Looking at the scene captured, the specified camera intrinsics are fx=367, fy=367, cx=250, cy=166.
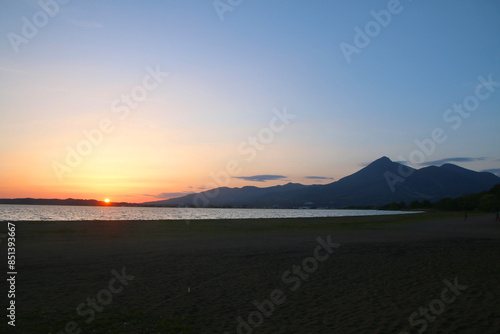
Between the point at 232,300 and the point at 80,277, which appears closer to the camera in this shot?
the point at 232,300

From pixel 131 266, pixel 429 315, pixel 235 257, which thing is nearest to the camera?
pixel 429 315

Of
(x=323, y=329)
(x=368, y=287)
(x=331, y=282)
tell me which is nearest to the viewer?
(x=323, y=329)

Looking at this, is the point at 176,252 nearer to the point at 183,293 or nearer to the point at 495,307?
the point at 183,293

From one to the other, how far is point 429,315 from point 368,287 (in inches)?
108

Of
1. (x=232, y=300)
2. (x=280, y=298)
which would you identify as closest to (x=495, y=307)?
(x=280, y=298)

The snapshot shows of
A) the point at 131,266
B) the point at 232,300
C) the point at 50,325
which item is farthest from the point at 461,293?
the point at 131,266

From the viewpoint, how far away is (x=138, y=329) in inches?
319

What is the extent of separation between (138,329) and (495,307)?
8.59 m

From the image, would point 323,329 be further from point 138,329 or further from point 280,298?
point 138,329

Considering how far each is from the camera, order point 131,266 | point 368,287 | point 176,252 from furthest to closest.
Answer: point 176,252 → point 131,266 → point 368,287

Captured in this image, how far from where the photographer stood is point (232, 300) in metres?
10.4

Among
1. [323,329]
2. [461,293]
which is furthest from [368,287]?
[323,329]

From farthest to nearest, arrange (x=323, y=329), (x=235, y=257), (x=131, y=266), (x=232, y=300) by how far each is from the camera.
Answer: (x=235, y=257) < (x=131, y=266) < (x=232, y=300) < (x=323, y=329)

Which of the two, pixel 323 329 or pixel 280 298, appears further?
pixel 280 298
